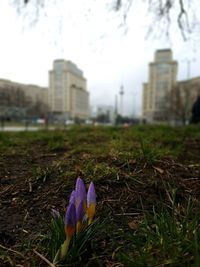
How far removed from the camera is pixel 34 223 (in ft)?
6.45

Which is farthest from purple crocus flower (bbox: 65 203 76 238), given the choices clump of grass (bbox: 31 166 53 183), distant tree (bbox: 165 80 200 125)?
distant tree (bbox: 165 80 200 125)

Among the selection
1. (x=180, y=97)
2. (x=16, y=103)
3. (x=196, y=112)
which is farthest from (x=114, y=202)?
(x=16, y=103)

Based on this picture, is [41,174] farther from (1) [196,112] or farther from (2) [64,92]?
(2) [64,92]

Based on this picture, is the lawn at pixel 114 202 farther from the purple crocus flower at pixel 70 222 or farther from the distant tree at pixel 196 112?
the distant tree at pixel 196 112

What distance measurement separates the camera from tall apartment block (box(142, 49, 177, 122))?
9229cm

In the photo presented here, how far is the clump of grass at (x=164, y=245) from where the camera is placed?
139 centimetres

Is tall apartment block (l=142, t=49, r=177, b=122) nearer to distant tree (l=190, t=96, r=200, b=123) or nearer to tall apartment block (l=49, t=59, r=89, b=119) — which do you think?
tall apartment block (l=49, t=59, r=89, b=119)

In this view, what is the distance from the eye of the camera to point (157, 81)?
98000 millimetres

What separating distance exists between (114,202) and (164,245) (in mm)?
744

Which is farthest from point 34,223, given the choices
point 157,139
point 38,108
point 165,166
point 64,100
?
point 64,100

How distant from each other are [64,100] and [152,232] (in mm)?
110368

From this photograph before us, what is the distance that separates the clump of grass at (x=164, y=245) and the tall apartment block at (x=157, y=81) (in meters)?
88.3

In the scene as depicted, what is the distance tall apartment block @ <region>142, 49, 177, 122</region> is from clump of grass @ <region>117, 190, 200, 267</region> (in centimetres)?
8825

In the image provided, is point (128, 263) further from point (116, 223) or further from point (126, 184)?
point (126, 184)
